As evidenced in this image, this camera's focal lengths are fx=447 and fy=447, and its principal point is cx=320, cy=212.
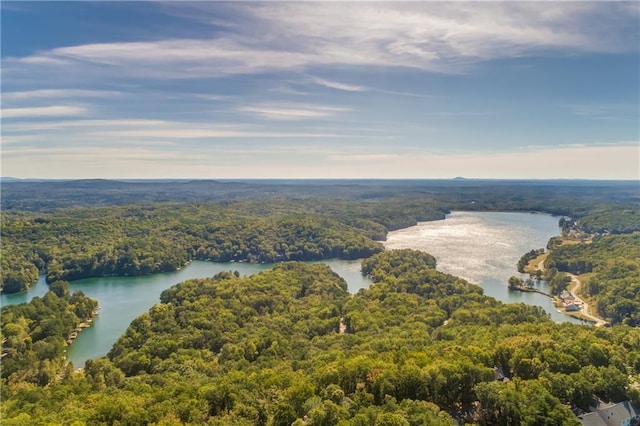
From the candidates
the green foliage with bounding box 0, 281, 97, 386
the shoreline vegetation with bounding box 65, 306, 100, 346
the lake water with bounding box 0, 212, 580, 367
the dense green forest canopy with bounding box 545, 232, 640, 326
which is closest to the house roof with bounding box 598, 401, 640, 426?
the dense green forest canopy with bounding box 545, 232, 640, 326

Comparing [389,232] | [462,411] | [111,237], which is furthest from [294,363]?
[389,232]

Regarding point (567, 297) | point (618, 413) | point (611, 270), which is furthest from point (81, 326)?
point (611, 270)

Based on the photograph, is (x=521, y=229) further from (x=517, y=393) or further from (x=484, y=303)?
(x=517, y=393)

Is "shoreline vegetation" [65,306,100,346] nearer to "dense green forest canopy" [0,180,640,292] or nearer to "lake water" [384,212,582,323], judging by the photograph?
"dense green forest canopy" [0,180,640,292]

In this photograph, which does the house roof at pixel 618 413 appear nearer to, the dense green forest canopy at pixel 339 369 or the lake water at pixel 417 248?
the dense green forest canopy at pixel 339 369

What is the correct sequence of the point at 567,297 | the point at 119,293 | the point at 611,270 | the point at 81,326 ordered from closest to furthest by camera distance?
the point at 81,326 < the point at 567,297 < the point at 611,270 < the point at 119,293

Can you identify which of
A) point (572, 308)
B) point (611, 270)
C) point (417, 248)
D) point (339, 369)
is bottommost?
point (572, 308)

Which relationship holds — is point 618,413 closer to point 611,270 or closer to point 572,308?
point 572,308
